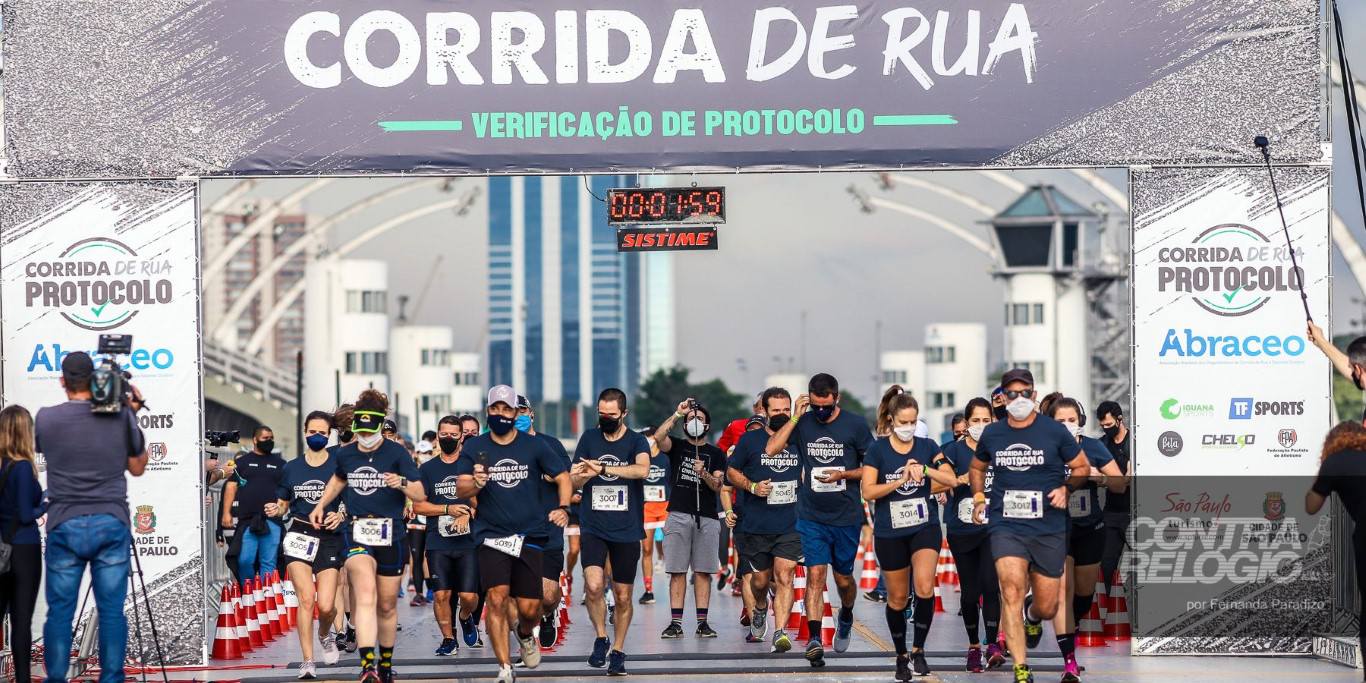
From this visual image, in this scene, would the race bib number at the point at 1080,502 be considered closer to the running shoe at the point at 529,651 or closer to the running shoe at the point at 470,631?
the running shoe at the point at 529,651

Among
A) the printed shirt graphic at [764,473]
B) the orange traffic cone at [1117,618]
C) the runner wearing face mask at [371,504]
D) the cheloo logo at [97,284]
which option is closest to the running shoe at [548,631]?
the printed shirt graphic at [764,473]

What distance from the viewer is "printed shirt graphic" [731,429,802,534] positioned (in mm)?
16016

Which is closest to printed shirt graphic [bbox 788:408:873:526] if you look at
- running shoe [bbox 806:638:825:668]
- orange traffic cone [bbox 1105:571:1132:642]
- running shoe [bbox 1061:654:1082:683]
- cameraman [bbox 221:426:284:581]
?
running shoe [bbox 806:638:825:668]

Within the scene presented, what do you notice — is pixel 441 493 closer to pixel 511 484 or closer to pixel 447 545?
pixel 447 545

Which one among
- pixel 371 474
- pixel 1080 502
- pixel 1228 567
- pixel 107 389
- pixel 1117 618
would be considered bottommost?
pixel 1117 618

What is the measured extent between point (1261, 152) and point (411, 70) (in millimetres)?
6710

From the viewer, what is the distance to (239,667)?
15.9 m

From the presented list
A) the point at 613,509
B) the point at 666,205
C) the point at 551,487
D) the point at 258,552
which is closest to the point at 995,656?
the point at 613,509

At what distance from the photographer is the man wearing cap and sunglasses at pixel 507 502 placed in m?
13.9

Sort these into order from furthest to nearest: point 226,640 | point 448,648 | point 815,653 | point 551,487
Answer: point 226,640 < point 448,648 < point 815,653 < point 551,487

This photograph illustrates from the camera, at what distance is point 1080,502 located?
51.3 feet

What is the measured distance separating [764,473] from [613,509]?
62.4 inches

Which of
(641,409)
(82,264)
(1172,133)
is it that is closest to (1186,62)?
(1172,133)

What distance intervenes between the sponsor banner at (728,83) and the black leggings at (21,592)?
4.23 metres
